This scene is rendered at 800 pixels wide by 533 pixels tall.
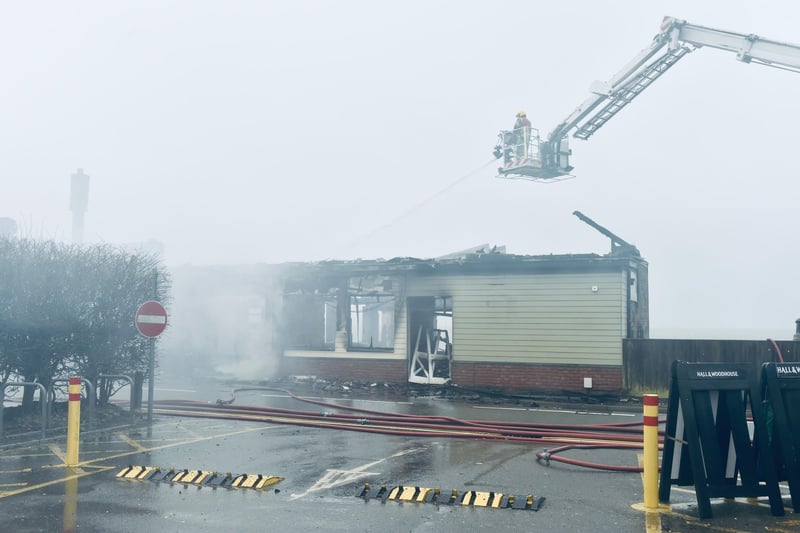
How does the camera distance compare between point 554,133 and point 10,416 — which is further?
point 554,133

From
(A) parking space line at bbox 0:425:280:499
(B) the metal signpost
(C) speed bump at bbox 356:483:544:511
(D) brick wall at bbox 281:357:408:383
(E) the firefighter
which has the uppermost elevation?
(E) the firefighter

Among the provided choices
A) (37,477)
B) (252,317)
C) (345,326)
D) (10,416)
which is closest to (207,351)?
(252,317)

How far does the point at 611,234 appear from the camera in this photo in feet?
62.7

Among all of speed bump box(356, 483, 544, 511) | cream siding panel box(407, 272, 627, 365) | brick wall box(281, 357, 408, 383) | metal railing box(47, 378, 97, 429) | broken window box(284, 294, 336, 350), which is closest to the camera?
speed bump box(356, 483, 544, 511)

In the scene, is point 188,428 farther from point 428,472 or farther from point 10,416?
point 428,472

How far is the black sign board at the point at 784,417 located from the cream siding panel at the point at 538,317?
1133 cm

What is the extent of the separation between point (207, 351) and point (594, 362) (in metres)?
13.7

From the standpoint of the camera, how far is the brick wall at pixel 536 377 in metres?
17.7

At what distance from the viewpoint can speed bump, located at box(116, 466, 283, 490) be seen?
290 inches

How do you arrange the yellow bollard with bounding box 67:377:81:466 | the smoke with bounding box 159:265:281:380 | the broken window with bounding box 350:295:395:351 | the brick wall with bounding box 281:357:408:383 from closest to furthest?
the yellow bollard with bounding box 67:377:81:466
the brick wall with bounding box 281:357:408:383
the broken window with bounding box 350:295:395:351
the smoke with bounding box 159:265:281:380

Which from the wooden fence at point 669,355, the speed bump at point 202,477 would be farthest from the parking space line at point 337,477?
the wooden fence at point 669,355

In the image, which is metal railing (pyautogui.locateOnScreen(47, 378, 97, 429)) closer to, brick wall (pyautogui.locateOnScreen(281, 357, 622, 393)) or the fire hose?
the fire hose

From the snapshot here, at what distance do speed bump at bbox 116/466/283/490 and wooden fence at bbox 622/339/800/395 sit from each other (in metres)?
12.3

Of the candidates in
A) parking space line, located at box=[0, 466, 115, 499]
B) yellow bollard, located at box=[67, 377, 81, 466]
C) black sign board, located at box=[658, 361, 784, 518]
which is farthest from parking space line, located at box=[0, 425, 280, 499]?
black sign board, located at box=[658, 361, 784, 518]
